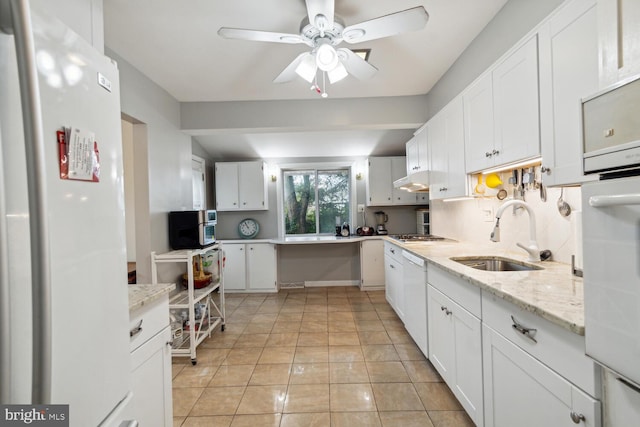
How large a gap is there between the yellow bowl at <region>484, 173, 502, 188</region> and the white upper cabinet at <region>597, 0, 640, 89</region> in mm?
1372

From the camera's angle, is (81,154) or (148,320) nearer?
(81,154)

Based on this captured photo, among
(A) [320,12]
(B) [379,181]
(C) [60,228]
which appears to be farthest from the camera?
(B) [379,181]

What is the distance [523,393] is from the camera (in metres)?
1.09

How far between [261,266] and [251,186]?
4.37ft

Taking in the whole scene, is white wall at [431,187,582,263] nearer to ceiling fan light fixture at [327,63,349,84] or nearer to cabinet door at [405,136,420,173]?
cabinet door at [405,136,420,173]

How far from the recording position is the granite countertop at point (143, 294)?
112cm

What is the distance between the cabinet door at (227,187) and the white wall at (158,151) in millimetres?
1426

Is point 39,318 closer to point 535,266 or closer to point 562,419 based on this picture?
point 562,419

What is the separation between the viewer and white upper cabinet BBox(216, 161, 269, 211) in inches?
182

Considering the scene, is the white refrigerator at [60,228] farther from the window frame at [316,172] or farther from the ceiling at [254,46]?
the window frame at [316,172]

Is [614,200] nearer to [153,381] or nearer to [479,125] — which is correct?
[479,125]

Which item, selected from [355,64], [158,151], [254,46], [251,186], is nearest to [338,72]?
[355,64]

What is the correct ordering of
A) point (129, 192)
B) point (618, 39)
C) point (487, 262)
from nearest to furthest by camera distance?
point (618, 39) < point (487, 262) < point (129, 192)

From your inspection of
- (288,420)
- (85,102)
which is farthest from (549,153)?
(288,420)
